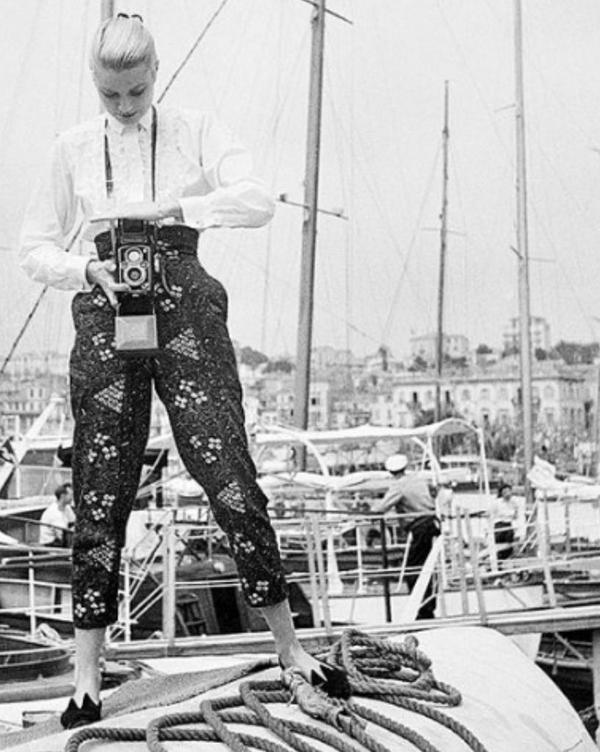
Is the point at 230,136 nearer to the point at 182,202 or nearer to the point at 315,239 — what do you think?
the point at 182,202

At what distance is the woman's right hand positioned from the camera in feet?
10.5

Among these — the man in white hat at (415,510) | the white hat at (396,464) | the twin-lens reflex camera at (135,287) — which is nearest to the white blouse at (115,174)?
the twin-lens reflex camera at (135,287)

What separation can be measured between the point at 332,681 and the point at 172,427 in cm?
69

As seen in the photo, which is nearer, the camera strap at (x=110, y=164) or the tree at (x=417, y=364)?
the camera strap at (x=110, y=164)

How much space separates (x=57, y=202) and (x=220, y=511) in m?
0.85

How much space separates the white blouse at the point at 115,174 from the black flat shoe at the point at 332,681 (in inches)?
40.8

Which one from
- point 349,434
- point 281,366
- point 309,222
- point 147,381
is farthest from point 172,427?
point 281,366

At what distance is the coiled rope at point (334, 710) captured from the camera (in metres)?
2.75

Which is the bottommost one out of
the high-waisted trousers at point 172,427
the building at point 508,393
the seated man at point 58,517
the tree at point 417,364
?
the seated man at point 58,517

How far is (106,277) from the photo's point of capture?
3.21m

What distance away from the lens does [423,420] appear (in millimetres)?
58844

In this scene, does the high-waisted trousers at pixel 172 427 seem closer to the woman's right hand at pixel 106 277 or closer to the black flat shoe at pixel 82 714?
the woman's right hand at pixel 106 277

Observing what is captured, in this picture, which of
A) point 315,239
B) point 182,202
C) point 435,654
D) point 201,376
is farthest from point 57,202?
point 315,239

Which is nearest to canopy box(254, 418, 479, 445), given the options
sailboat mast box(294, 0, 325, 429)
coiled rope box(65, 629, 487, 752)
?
sailboat mast box(294, 0, 325, 429)
